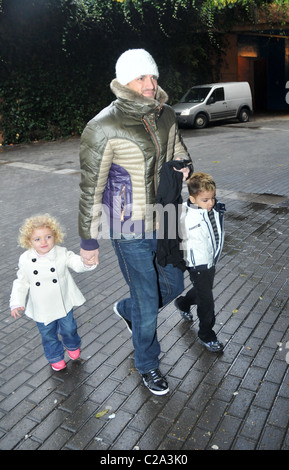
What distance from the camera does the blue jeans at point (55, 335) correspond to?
11.1 ft

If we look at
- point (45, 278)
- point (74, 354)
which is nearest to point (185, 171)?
point (45, 278)

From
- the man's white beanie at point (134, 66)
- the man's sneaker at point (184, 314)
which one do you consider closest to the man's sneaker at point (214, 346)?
the man's sneaker at point (184, 314)

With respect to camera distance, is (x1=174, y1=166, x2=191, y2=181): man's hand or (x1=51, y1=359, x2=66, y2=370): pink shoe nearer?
(x1=174, y1=166, x2=191, y2=181): man's hand

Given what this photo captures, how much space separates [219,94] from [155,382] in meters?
17.9

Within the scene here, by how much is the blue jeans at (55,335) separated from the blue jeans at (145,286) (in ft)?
1.86

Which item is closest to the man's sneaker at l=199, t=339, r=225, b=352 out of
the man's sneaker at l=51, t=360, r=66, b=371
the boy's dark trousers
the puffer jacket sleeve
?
the boy's dark trousers

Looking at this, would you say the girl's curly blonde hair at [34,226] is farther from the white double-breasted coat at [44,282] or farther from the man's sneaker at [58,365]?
the man's sneaker at [58,365]

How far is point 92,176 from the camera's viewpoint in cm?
283

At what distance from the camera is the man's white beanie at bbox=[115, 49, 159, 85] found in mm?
2754

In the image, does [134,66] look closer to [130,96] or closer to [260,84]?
[130,96]

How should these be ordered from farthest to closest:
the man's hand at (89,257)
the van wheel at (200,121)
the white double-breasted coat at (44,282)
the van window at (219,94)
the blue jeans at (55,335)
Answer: the van window at (219,94) → the van wheel at (200,121) → the blue jeans at (55,335) → the white double-breasted coat at (44,282) → the man's hand at (89,257)

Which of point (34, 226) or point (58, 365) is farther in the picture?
point (58, 365)

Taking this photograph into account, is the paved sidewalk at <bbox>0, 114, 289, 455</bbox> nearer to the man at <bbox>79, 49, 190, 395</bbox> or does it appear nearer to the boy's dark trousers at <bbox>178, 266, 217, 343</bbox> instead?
the boy's dark trousers at <bbox>178, 266, 217, 343</bbox>
